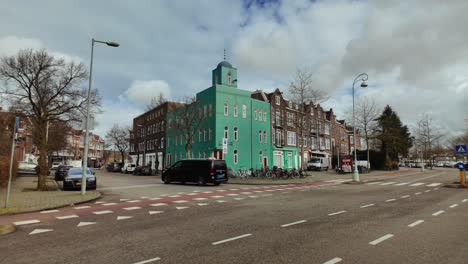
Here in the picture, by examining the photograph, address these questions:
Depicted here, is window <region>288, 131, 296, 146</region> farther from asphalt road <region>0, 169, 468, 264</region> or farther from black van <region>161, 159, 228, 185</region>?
asphalt road <region>0, 169, 468, 264</region>

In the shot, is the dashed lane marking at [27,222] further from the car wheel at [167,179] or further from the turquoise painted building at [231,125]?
the turquoise painted building at [231,125]

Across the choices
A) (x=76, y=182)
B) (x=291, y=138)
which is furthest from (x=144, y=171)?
(x=76, y=182)

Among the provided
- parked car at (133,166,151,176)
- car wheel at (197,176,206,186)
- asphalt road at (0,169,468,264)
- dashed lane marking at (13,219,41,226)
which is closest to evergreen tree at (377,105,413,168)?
car wheel at (197,176,206,186)

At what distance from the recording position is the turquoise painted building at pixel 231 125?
38.3 metres

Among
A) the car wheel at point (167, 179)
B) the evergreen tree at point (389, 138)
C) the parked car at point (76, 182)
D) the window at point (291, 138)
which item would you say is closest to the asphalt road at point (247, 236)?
the parked car at point (76, 182)

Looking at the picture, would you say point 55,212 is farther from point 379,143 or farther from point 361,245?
point 379,143

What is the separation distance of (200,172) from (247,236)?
16.4 meters

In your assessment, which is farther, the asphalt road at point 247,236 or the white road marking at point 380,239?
the white road marking at point 380,239

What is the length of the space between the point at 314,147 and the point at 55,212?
51.2 metres

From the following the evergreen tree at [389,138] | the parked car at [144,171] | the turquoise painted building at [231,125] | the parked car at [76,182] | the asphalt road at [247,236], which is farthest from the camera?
the evergreen tree at [389,138]

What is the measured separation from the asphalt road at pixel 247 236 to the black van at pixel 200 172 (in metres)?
11.7

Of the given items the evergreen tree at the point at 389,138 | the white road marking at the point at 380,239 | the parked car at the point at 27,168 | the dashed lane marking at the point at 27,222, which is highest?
the evergreen tree at the point at 389,138

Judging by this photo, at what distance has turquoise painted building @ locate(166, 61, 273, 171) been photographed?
38.3m

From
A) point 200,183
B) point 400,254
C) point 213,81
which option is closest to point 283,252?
point 400,254
